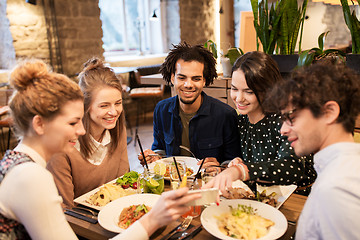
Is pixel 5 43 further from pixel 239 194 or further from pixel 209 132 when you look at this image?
pixel 239 194

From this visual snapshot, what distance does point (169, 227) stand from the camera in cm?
126

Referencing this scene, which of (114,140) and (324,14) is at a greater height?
(324,14)

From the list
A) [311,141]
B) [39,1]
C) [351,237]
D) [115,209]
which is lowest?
[115,209]

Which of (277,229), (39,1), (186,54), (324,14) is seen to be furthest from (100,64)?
(324,14)

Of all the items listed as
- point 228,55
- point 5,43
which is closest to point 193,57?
point 228,55

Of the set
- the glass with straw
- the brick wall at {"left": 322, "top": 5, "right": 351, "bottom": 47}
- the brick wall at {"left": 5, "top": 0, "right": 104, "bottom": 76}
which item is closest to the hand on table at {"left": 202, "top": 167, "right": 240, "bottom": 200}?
the glass with straw

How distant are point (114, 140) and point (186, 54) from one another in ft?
2.63

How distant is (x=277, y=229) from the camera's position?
1.17m

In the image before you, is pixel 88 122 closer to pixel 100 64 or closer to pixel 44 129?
pixel 100 64

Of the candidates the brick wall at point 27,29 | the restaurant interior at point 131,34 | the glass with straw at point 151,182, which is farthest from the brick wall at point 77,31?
the glass with straw at point 151,182

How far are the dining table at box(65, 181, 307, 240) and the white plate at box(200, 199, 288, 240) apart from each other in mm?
35

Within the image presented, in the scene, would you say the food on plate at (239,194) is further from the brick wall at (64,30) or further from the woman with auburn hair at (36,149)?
the brick wall at (64,30)

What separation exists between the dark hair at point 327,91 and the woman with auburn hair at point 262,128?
1.57ft

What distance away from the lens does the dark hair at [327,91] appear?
995 millimetres
